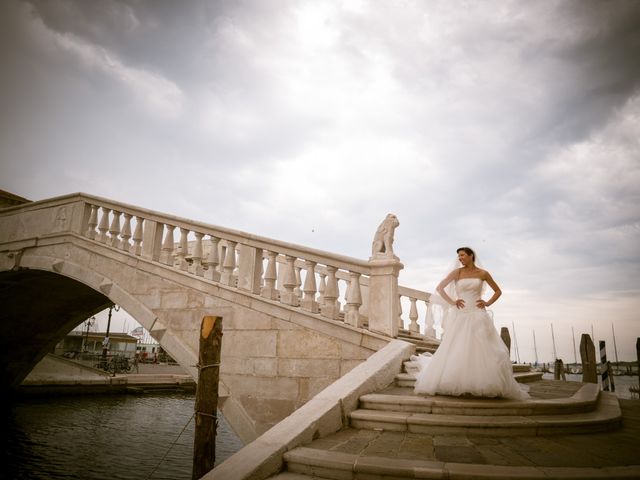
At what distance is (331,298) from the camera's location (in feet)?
20.6

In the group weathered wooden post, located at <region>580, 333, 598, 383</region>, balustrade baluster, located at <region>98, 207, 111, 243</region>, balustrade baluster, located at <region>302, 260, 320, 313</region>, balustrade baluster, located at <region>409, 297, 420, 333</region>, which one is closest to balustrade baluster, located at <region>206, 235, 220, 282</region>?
balustrade baluster, located at <region>302, 260, 320, 313</region>

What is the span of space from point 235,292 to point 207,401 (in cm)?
284

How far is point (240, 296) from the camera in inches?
Result: 272

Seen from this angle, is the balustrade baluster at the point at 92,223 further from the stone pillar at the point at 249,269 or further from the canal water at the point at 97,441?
the canal water at the point at 97,441

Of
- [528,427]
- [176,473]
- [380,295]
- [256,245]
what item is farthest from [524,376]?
[176,473]

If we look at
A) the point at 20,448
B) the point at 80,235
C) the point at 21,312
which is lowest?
the point at 20,448

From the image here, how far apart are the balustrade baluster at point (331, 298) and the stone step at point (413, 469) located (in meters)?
3.13

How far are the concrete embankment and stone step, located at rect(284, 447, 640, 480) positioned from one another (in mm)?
17786

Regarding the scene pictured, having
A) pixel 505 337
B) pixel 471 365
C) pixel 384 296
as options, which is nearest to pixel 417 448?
pixel 471 365

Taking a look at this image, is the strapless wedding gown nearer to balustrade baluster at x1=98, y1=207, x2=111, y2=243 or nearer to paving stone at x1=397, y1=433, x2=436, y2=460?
paving stone at x1=397, y1=433, x2=436, y2=460

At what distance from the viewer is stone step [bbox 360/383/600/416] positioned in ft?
13.1

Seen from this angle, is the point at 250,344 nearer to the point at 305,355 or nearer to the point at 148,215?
the point at 305,355

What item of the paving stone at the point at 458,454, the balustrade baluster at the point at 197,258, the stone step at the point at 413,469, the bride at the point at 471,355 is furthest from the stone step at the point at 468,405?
the balustrade baluster at the point at 197,258

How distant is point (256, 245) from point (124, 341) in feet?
157
